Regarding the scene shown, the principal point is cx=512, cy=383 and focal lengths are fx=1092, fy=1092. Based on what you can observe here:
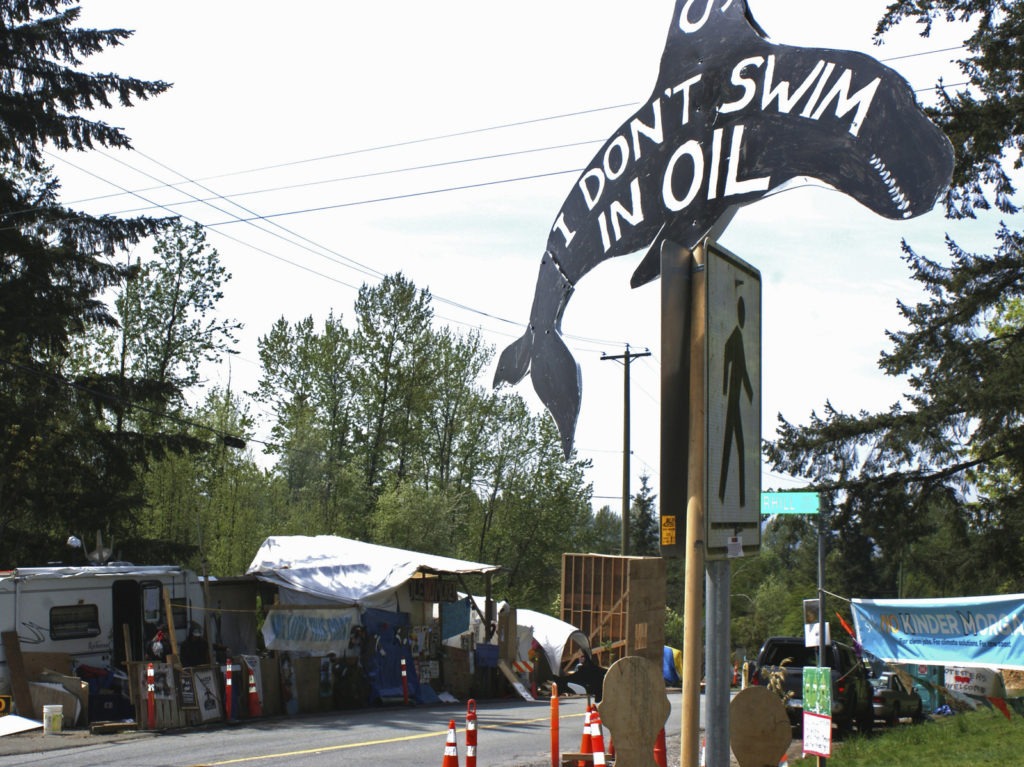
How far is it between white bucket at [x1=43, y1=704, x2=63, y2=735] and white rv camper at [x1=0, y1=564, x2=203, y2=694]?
1444mm

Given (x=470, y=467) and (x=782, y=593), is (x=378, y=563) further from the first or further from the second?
(x=782, y=593)

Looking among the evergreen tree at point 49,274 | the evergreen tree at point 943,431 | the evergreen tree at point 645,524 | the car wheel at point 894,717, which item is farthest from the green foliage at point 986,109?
the evergreen tree at point 645,524

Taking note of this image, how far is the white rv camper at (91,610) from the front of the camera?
64.1 feet

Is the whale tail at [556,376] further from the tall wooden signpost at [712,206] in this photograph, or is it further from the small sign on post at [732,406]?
the small sign on post at [732,406]

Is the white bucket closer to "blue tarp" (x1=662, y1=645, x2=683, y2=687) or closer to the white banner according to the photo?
the white banner

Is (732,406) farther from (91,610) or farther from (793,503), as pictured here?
(91,610)

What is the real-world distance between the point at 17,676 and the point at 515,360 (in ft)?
52.8

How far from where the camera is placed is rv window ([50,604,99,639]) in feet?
66.2

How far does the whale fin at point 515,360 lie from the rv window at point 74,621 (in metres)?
16.4

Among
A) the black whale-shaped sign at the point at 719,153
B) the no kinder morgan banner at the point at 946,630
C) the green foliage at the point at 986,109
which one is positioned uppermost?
the green foliage at the point at 986,109

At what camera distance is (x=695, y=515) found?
4469 mm

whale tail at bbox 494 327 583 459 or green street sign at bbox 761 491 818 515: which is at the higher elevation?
whale tail at bbox 494 327 583 459

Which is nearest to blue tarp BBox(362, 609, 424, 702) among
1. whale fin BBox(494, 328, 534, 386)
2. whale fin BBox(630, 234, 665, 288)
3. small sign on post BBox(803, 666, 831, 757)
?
small sign on post BBox(803, 666, 831, 757)

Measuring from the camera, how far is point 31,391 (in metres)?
26.4
